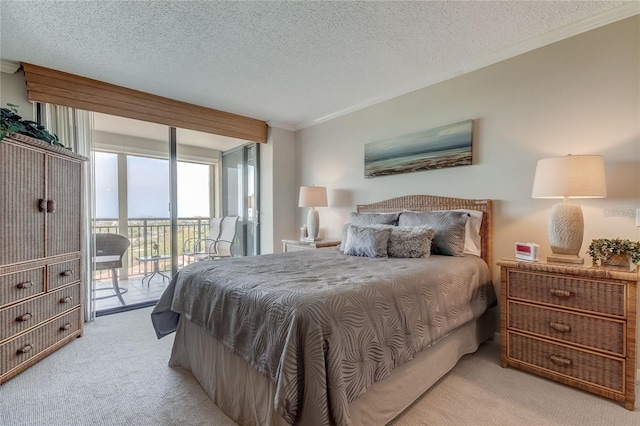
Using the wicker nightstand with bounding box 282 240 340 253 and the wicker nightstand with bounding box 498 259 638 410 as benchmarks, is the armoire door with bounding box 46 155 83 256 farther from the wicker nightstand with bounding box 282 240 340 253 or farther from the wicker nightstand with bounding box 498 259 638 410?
the wicker nightstand with bounding box 498 259 638 410

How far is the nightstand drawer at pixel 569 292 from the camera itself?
1.64 meters

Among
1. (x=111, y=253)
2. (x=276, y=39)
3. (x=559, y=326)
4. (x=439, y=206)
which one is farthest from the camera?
(x=111, y=253)

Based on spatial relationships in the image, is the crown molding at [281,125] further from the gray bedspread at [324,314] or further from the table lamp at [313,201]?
the gray bedspread at [324,314]

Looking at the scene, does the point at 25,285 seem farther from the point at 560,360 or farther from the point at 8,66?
the point at 560,360

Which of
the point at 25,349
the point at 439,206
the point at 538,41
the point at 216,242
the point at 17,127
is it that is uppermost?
the point at 538,41

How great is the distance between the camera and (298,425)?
3.66 feet

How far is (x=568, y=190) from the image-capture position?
182 cm

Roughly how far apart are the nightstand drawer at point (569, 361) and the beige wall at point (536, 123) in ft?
2.34

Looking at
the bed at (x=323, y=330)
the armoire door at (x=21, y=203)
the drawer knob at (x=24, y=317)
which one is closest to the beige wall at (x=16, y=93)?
the armoire door at (x=21, y=203)

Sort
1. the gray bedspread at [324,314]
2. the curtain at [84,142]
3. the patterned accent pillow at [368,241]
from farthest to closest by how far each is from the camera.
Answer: the curtain at [84,142] < the patterned accent pillow at [368,241] < the gray bedspread at [324,314]

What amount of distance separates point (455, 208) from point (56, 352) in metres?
3.58

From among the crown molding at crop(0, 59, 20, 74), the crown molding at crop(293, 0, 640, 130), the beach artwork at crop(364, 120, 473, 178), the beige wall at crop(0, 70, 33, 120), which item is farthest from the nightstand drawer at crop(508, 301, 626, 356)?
the crown molding at crop(0, 59, 20, 74)

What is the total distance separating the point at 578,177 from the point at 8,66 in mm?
4632

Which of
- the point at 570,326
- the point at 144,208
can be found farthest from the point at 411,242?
the point at 144,208
